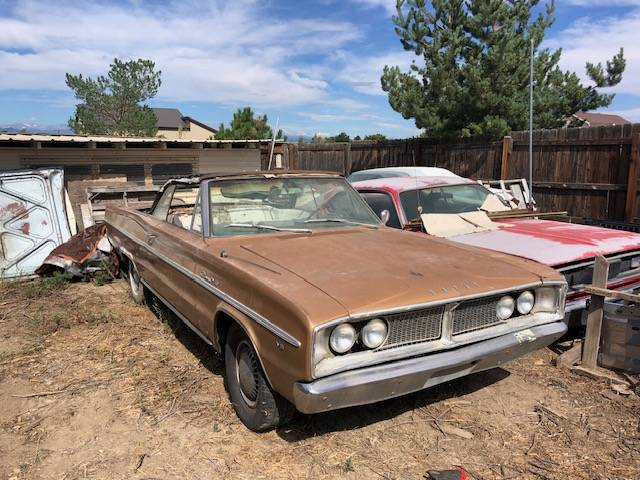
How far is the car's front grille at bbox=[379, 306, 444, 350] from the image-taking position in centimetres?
274

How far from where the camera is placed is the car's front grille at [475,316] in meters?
2.98

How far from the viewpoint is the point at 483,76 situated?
1200 cm

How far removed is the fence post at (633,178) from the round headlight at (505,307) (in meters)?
7.64

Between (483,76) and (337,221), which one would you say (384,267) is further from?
(483,76)

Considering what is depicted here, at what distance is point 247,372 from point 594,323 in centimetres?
277

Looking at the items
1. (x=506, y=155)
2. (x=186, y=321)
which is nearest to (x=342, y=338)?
(x=186, y=321)

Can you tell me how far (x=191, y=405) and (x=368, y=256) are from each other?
1636 mm

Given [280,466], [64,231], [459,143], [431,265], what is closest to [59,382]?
[280,466]

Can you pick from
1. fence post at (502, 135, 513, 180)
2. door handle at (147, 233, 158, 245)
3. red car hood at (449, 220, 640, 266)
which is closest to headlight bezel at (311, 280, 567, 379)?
red car hood at (449, 220, 640, 266)

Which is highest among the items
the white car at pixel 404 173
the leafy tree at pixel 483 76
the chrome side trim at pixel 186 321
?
the leafy tree at pixel 483 76

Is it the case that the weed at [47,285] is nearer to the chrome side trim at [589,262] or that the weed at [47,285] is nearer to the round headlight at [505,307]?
the round headlight at [505,307]

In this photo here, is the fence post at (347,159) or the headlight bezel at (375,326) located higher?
the fence post at (347,159)

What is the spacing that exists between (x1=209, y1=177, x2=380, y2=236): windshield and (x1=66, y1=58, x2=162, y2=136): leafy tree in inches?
890

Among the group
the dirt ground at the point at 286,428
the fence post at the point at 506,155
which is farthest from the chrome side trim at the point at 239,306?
the fence post at the point at 506,155
